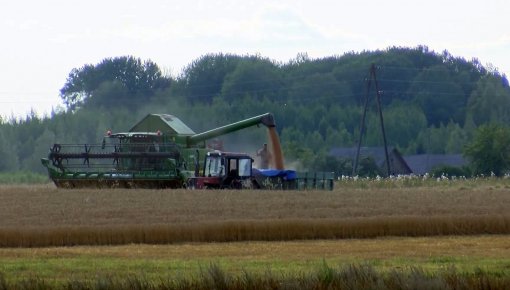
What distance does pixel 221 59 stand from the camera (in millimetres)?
87000

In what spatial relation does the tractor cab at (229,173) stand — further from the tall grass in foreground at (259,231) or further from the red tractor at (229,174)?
the tall grass in foreground at (259,231)

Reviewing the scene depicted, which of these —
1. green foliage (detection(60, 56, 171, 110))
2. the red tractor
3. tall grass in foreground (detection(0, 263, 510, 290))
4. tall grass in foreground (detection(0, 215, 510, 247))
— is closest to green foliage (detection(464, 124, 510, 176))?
green foliage (detection(60, 56, 171, 110))

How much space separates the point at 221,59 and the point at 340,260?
69257 millimetres

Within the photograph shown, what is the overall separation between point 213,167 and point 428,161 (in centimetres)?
4276

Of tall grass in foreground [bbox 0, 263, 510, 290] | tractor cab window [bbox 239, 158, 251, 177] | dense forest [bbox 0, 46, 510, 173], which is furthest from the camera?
dense forest [bbox 0, 46, 510, 173]

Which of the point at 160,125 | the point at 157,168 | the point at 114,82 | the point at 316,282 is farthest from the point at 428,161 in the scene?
the point at 316,282

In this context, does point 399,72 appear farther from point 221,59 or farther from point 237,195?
point 237,195

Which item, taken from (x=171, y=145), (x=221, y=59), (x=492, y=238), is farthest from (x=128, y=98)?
(x=492, y=238)

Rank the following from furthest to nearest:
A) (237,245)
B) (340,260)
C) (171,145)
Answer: (171,145), (237,245), (340,260)

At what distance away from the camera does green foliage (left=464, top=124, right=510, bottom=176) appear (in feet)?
202

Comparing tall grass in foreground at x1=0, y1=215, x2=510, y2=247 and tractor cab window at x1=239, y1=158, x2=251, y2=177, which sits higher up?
tractor cab window at x1=239, y1=158, x2=251, y2=177

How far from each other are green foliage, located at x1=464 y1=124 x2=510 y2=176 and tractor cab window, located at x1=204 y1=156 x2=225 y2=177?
2685 centimetres

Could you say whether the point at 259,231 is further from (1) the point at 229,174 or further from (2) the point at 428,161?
(2) the point at 428,161

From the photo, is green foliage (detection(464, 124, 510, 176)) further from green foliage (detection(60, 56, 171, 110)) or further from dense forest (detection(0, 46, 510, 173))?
green foliage (detection(60, 56, 171, 110))
